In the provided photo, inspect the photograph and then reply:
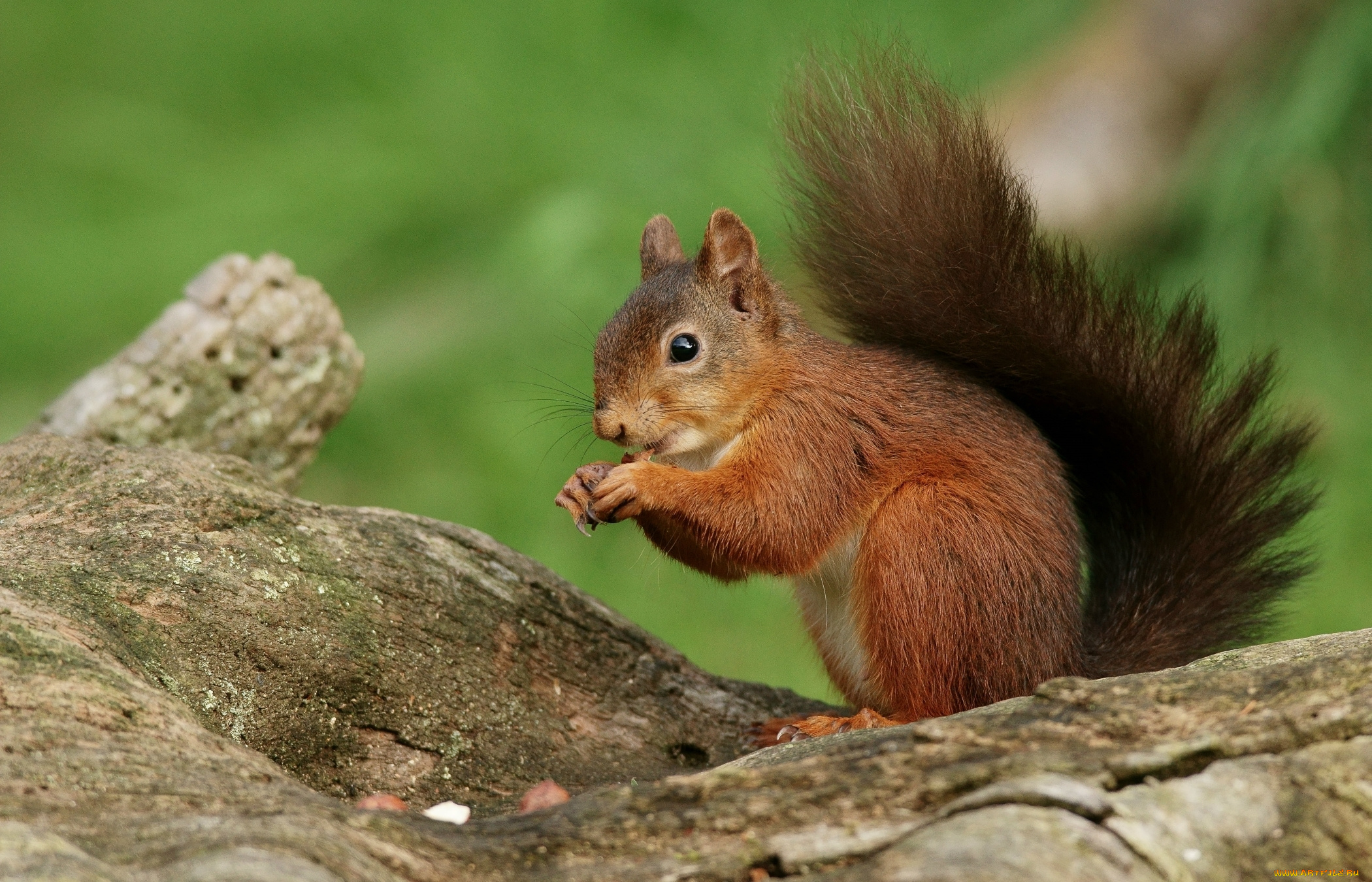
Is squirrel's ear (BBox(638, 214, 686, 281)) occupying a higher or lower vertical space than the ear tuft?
higher

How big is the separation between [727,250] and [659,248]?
13.2 inches

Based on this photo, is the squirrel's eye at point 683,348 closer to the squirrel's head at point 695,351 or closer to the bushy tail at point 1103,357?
the squirrel's head at point 695,351

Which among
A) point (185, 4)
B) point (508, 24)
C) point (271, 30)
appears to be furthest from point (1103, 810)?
point (185, 4)

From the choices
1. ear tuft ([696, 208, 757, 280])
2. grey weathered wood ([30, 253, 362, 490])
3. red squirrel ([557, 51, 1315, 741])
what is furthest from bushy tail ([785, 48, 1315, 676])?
grey weathered wood ([30, 253, 362, 490])

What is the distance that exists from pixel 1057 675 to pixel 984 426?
43 cm

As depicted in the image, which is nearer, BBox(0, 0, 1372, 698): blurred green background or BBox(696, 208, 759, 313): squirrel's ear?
BBox(696, 208, 759, 313): squirrel's ear

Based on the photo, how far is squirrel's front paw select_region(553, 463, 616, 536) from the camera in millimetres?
2215

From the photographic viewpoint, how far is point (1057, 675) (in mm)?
2176

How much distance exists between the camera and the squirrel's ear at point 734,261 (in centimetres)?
246

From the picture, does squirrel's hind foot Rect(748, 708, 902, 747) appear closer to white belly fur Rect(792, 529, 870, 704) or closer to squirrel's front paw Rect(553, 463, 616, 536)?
white belly fur Rect(792, 529, 870, 704)

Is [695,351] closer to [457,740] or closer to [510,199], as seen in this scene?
[457,740]

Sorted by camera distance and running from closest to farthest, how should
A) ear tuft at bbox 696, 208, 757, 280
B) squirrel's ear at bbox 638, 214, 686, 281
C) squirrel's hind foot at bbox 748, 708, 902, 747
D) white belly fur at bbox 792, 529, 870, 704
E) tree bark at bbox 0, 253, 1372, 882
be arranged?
1. tree bark at bbox 0, 253, 1372, 882
2. squirrel's hind foot at bbox 748, 708, 902, 747
3. white belly fur at bbox 792, 529, 870, 704
4. ear tuft at bbox 696, 208, 757, 280
5. squirrel's ear at bbox 638, 214, 686, 281

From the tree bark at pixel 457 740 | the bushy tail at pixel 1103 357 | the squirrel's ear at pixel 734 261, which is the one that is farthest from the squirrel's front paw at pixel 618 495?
the bushy tail at pixel 1103 357

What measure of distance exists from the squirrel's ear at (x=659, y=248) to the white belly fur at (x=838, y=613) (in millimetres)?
698
